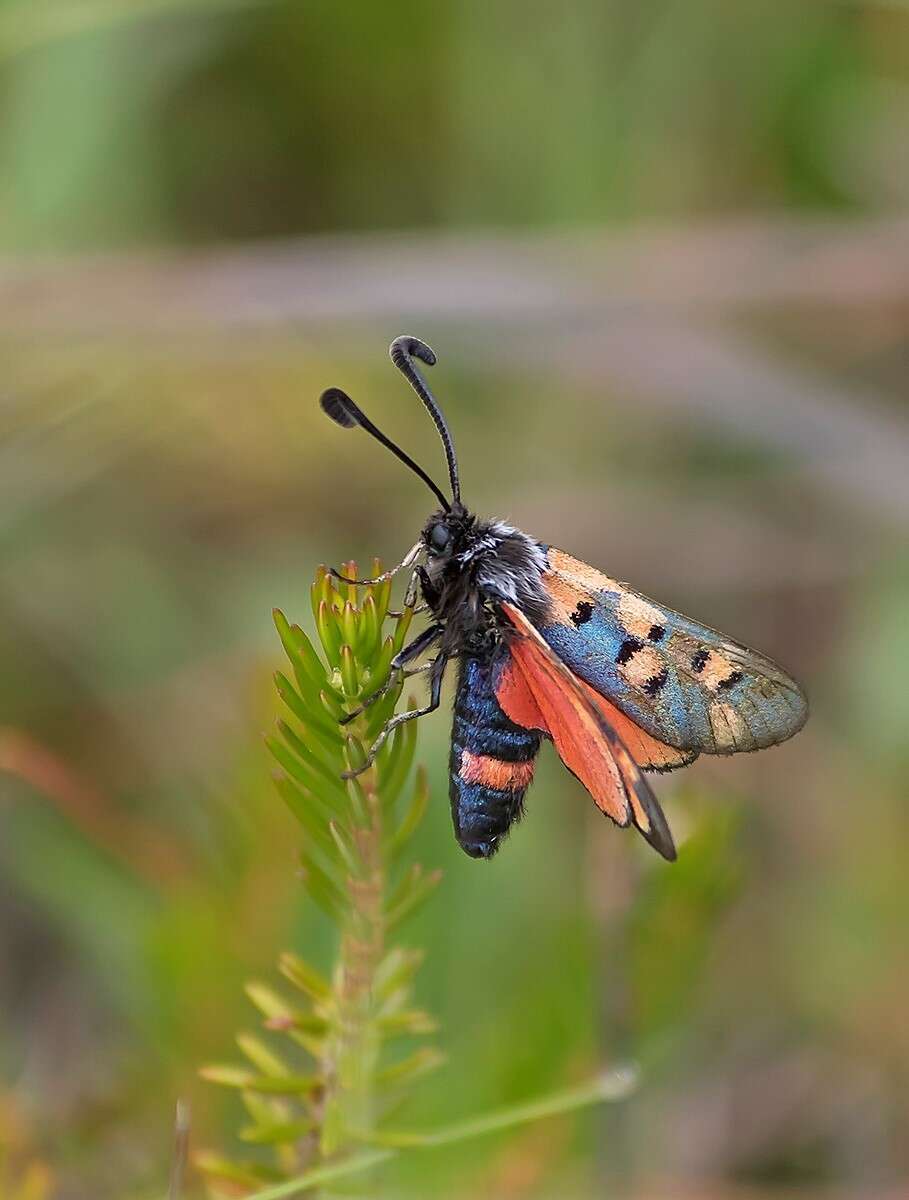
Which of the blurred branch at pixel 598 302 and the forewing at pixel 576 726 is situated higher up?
the blurred branch at pixel 598 302

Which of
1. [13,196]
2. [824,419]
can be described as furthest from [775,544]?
[13,196]

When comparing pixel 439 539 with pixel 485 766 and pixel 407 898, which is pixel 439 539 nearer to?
pixel 485 766

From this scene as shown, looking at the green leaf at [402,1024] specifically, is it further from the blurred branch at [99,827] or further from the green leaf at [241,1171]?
the blurred branch at [99,827]

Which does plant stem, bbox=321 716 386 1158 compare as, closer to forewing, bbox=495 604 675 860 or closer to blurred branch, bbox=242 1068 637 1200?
blurred branch, bbox=242 1068 637 1200

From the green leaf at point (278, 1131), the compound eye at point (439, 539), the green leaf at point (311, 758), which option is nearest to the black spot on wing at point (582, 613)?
the compound eye at point (439, 539)

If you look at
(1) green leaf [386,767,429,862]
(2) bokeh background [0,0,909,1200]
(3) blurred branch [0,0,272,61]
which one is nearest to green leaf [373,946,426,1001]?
(1) green leaf [386,767,429,862]

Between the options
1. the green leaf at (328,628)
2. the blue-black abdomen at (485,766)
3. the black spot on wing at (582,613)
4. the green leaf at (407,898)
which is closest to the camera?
the green leaf at (328,628)
